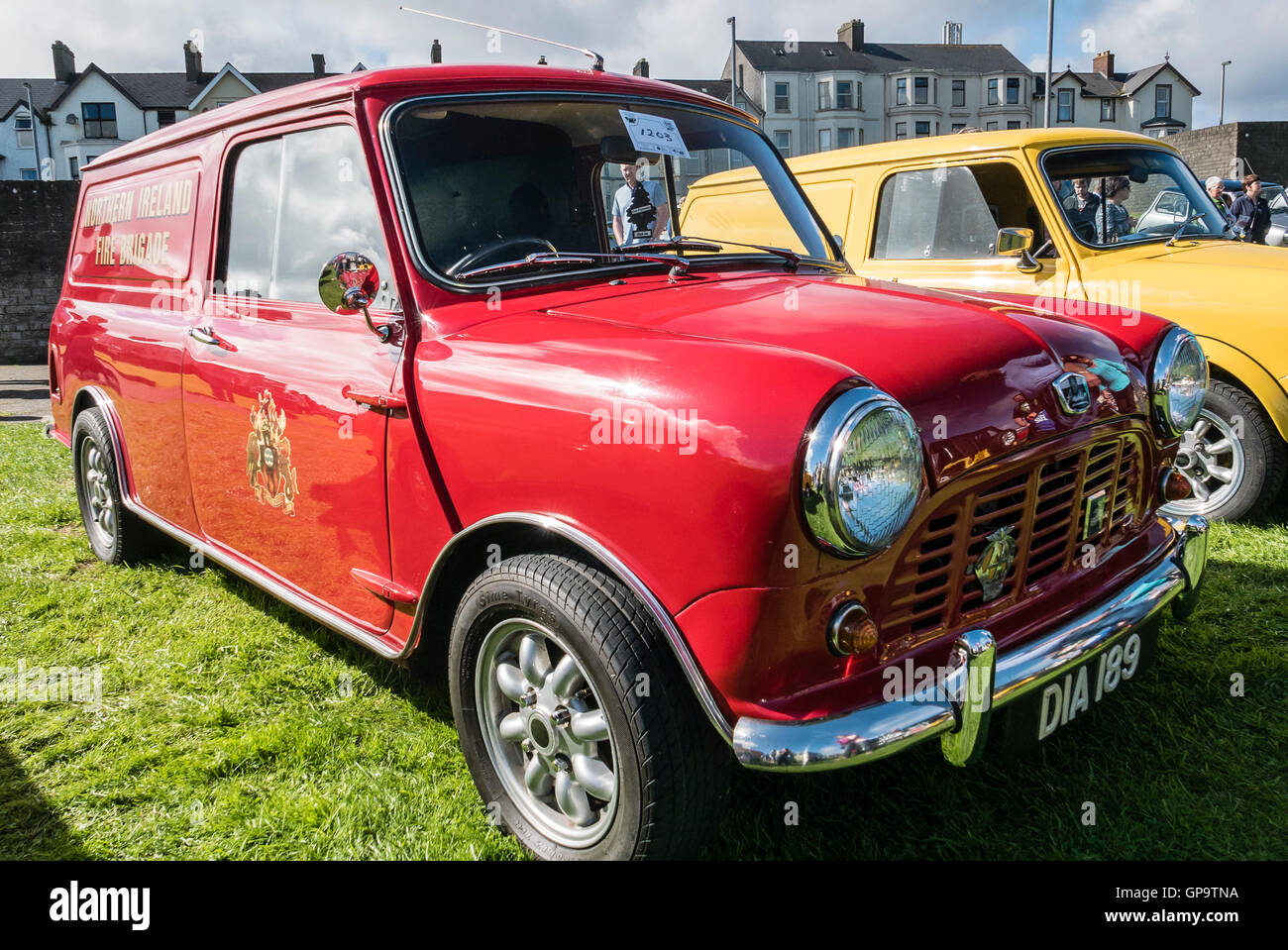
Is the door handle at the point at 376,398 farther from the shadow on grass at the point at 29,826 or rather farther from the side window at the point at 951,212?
the side window at the point at 951,212

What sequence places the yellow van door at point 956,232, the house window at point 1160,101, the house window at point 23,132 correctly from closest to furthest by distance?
the yellow van door at point 956,232 → the house window at point 23,132 → the house window at point 1160,101

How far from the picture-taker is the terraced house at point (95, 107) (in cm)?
4631

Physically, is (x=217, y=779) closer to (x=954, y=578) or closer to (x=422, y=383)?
(x=422, y=383)

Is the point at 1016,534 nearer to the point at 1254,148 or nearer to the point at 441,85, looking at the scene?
the point at 441,85

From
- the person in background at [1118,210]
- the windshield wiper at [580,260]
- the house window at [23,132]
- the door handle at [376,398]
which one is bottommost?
the door handle at [376,398]

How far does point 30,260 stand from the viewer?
18875 mm

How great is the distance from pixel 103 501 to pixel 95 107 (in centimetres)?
5116

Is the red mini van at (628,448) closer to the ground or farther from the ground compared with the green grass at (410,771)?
farther from the ground

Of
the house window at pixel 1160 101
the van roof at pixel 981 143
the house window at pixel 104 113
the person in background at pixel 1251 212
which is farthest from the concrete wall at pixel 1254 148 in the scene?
the house window at pixel 104 113

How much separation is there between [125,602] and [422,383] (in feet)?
8.48

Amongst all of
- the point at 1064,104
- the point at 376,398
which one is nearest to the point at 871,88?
the point at 1064,104

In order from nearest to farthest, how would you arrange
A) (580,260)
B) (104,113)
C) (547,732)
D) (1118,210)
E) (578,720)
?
1. (578,720)
2. (547,732)
3. (580,260)
4. (1118,210)
5. (104,113)

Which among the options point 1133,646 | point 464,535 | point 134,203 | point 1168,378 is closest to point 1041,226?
point 1168,378

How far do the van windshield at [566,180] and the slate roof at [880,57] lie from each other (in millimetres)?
54568
